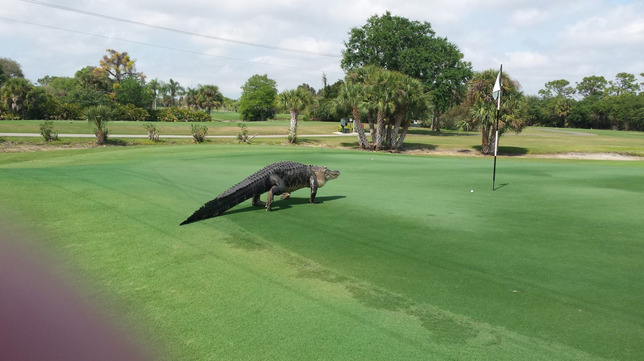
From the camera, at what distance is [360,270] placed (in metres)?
7.05

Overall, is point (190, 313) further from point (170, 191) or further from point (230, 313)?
point (170, 191)

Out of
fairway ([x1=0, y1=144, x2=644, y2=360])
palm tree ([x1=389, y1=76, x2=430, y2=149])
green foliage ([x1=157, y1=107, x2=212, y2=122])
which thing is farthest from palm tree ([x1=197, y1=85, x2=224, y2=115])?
fairway ([x1=0, y1=144, x2=644, y2=360])

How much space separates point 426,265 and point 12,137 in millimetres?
41984

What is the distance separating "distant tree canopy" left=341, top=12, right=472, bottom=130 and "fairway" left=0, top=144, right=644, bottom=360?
4921cm

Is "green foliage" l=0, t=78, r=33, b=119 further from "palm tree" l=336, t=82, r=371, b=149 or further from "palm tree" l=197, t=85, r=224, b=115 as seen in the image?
"palm tree" l=197, t=85, r=224, b=115

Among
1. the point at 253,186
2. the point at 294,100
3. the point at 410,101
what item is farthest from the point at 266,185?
the point at 294,100

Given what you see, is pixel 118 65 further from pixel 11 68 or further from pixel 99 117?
pixel 99 117

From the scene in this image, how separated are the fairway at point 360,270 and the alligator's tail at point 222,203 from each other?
0.87 feet

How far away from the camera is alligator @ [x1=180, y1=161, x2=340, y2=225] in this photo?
10.0 meters

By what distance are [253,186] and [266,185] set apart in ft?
1.39

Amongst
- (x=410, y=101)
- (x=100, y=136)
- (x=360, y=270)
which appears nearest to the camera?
(x=360, y=270)

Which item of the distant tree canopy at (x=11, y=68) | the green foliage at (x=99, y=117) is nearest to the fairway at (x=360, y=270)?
the green foliage at (x=99, y=117)

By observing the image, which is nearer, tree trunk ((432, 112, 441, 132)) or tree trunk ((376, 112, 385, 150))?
tree trunk ((376, 112, 385, 150))

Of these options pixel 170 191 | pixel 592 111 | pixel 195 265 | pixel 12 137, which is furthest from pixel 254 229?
pixel 592 111
